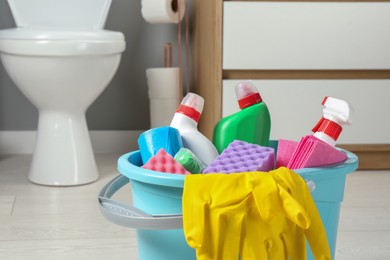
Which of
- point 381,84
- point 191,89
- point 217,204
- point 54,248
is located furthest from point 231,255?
point 191,89

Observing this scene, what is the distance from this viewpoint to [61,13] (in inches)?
74.6

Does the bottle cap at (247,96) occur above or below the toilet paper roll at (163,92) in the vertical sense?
above

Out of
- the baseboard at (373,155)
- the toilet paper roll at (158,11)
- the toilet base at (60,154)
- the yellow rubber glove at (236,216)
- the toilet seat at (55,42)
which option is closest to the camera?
the yellow rubber glove at (236,216)

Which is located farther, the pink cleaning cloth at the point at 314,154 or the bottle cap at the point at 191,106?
the bottle cap at the point at 191,106

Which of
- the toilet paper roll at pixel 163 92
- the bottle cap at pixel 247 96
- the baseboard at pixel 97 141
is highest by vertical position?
the bottle cap at pixel 247 96

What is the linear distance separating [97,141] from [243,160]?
4.50ft

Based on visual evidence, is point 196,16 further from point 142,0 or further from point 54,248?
point 54,248

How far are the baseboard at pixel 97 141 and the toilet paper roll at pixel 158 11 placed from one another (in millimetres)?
429

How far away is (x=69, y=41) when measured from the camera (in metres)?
1.55

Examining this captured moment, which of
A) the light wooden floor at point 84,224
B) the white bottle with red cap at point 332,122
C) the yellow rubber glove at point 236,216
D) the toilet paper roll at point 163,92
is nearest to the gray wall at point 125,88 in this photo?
the toilet paper roll at point 163,92

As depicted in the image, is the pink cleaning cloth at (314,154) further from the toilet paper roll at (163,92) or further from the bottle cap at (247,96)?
the toilet paper roll at (163,92)

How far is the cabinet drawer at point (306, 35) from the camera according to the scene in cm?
166

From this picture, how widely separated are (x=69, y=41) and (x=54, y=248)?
598mm

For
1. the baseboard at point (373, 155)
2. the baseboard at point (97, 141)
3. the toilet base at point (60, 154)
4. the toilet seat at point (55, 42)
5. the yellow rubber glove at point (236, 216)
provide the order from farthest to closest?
the baseboard at point (97, 141)
the baseboard at point (373, 155)
the toilet base at point (60, 154)
the toilet seat at point (55, 42)
the yellow rubber glove at point (236, 216)
